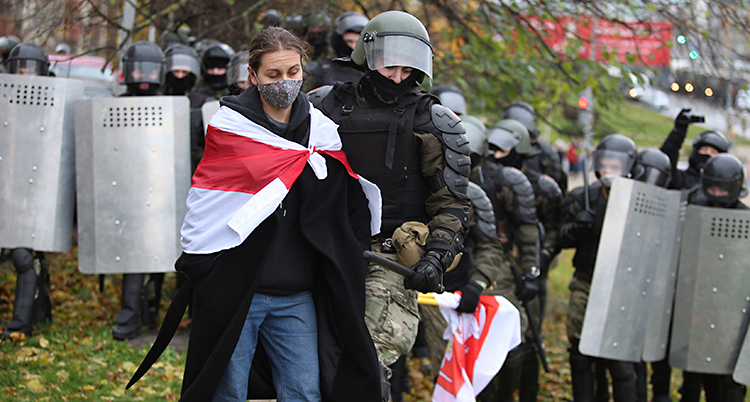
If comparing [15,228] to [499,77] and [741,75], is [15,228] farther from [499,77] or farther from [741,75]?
[741,75]

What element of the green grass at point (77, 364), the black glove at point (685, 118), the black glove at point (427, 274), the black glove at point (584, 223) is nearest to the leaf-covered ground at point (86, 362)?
the green grass at point (77, 364)

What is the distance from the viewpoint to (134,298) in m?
5.36

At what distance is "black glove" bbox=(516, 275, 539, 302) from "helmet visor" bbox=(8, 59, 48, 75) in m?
3.98

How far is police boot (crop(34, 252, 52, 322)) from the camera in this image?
5.22m

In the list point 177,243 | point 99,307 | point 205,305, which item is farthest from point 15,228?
point 205,305

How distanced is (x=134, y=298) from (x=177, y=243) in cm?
61

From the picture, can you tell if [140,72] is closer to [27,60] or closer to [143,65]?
[143,65]

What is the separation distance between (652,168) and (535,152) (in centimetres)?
184

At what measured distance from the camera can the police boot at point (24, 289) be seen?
4.92 m

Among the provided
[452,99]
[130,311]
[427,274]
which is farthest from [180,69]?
[427,274]

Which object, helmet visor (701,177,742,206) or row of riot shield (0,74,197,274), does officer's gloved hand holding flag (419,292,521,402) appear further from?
→ row of riot shield (0,74,197,274)

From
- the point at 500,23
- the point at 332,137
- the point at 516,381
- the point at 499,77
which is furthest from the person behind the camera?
the point at 500,23

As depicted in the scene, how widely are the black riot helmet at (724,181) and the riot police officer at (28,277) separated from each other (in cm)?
481

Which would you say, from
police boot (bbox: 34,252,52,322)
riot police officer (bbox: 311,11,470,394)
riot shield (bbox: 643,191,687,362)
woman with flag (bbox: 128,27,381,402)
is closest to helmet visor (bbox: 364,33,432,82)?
riot police officer (bbox: 311,11,470,394)
